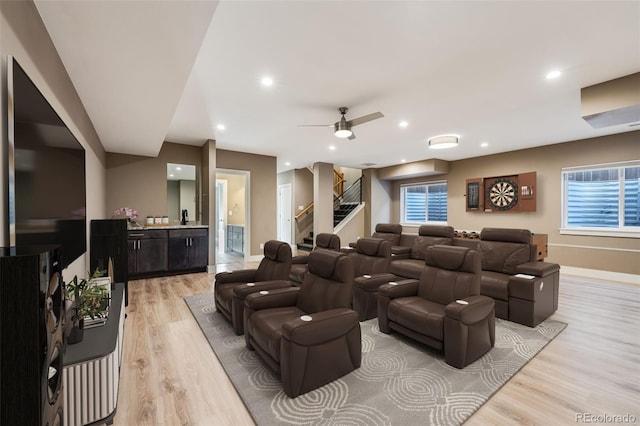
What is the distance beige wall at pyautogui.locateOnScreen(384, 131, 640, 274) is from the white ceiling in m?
1.41

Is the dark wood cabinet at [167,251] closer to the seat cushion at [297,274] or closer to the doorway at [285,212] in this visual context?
the seat cushion at [297,274]

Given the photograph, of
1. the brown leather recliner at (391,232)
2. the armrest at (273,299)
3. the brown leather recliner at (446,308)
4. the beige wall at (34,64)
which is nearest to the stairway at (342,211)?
the brown leather recliner at (391,232)

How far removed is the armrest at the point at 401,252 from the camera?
5.25 m

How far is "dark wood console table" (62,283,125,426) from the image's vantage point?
1.62 meters

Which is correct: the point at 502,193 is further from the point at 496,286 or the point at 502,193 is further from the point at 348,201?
the point at 348,201

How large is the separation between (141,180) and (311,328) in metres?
5.54

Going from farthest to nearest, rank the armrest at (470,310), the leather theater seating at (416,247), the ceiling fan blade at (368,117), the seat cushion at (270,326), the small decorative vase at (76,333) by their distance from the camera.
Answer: the leather theater seating at (416,247) → the ceiling fan blade at (368,117) → the armrest at (470,310) → the seat cushion at (270,326) → the small decorative vase at (76,333)

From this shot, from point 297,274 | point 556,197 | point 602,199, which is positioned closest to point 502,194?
point 556,197

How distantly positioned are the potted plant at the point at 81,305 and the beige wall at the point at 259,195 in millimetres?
5117

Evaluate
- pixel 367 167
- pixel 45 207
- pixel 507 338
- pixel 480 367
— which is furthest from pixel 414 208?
pixel 45 207

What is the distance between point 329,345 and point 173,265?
4.62 meters

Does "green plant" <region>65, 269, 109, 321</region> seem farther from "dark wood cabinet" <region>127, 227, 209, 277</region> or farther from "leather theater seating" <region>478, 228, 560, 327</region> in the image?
"leather theater seating" <region>478, 228, 560, 327</region>

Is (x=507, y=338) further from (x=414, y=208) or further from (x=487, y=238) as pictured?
(x=414, y=208)

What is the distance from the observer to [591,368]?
7.98 feet
